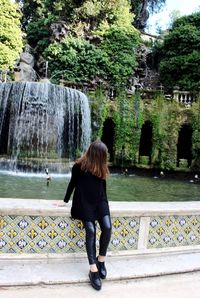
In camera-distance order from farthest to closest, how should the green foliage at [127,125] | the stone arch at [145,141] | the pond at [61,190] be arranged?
1. the stone arch at [145,141]
2. the green foliage at [127,125]
3. the pond at [61,190]

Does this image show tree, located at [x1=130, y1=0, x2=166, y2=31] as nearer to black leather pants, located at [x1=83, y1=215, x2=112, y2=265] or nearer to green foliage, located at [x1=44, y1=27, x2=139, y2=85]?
green foliage, located at [x1=44, y1=27, x2=139, y2=85]

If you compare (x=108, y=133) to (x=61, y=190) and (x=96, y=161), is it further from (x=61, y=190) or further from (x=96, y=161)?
(x=96, y=161)

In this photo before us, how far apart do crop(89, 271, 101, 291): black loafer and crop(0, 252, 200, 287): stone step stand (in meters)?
0.10

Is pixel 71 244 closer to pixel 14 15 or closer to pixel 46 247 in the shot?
pixel 46 247

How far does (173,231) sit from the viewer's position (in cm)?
481

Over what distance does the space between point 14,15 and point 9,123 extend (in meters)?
12.3

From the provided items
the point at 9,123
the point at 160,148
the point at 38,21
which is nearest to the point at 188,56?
the point at 160,148

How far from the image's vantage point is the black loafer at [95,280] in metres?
3.85

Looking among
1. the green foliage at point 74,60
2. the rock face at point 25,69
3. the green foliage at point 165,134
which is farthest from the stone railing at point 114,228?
the rock face at point 25,69

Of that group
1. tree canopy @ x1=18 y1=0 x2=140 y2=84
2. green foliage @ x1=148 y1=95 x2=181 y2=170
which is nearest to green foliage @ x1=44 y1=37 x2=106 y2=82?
tree canopy @ x1=18 y1=0 x2=140 y2=84

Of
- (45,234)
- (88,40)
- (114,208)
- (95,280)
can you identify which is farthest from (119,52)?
(95,280)

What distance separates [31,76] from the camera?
28.0 metres

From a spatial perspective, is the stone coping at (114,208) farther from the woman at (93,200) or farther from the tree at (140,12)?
the tree at (140,12)

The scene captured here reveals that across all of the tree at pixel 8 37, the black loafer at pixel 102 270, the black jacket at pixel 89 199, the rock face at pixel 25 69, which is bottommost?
the black loafer at pixel 102 270
